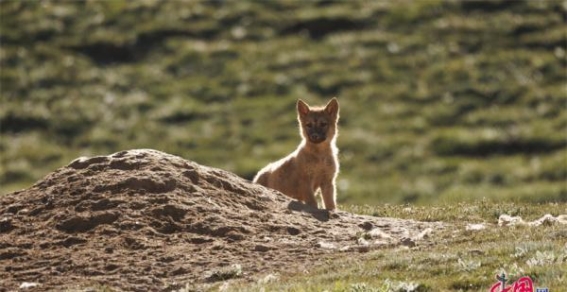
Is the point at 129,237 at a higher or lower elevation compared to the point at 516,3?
lower

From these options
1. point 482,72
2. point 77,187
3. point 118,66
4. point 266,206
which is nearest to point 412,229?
point 266,206

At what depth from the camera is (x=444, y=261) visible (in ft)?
52.4

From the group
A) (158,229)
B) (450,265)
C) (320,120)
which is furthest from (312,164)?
(450,265)

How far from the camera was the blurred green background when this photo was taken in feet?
151

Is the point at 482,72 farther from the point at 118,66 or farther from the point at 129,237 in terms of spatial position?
the point at 129,237

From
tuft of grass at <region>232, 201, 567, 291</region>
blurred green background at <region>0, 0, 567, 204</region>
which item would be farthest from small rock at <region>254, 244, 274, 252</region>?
blurred green background at <region>0, 0, 567, 204</region>

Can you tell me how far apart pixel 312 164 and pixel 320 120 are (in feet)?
3.47

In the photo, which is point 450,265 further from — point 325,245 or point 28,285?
point 28,285

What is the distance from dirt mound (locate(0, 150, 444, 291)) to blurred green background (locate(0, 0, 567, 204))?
21195 mm

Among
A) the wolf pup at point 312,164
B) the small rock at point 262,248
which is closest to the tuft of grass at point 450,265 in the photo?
the small rock at point 262,248

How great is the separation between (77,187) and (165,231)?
2195mm

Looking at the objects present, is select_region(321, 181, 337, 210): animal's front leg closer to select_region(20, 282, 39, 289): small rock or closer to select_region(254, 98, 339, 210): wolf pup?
select_region(254, 98, 339, 210): wolf pup

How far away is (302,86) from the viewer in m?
53.2

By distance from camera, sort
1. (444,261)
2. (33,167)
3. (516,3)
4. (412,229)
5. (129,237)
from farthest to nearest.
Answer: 1. (516,3)
2. (33,167)
3. (412,229)
4. (129,237)
5. (444,261)
